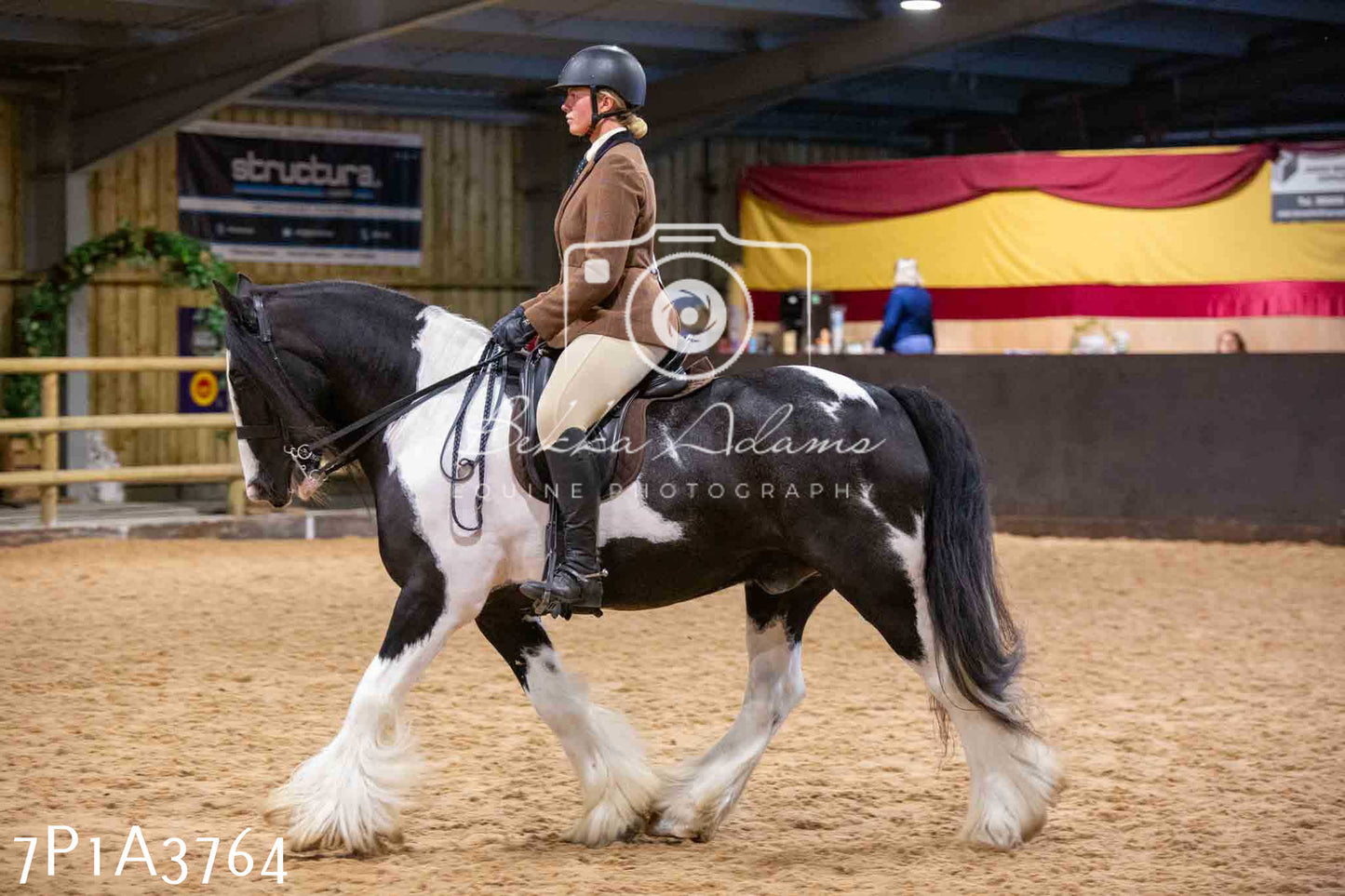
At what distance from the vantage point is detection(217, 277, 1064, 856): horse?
3.97 m

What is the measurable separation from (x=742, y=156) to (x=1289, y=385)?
28.1 ft

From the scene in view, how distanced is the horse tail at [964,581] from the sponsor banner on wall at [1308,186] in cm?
975

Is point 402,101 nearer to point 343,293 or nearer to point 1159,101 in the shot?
point 1159,101

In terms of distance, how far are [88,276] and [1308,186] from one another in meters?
10.2

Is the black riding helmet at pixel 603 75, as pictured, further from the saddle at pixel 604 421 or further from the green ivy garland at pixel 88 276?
the green ivy garland at pixel 88 276

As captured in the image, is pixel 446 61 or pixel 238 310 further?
pixel 446 61

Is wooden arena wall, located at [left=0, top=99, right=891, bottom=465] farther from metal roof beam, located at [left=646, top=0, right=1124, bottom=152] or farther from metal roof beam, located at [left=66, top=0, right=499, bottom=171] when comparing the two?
metal roof beam, located at [left=646, top=0, right=1124, bottom=152]

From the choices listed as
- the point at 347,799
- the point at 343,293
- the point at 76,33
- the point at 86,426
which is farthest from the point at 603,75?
the point at 76,33

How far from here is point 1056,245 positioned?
13.8m

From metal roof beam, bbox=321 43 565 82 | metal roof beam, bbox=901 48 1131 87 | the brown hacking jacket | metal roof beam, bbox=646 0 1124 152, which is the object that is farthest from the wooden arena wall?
the brown hacking jacket

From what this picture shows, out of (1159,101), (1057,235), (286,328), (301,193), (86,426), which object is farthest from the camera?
(1159,101)

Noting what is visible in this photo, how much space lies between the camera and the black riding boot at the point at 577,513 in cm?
398

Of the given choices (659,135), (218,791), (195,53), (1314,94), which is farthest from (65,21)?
(1314,94)

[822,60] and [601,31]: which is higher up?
[601,31]
